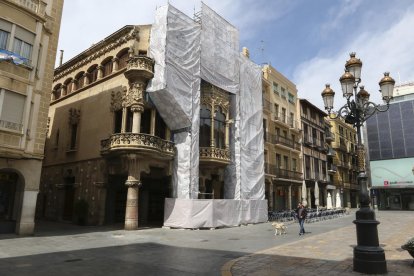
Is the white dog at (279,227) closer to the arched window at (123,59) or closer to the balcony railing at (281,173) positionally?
the balcony railing at (281,173)

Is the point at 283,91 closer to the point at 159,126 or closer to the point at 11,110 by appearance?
the point at 159,126

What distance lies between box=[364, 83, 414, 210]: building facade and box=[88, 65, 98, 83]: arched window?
41168 mm

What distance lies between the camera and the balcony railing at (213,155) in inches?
909

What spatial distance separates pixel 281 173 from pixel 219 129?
13413mm

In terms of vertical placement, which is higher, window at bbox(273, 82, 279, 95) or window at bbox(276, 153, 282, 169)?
window at bbox(273, 82, 279, 95)

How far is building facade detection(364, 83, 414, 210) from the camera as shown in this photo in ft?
154

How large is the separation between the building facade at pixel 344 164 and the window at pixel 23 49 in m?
44.0

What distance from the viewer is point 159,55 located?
21328mm

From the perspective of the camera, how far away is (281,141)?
3659cm

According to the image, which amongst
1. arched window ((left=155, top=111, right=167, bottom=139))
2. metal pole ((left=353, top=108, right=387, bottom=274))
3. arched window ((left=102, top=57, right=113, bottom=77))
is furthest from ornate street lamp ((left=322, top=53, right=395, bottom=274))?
arched window ((left=102, top=57, right=113, bottom=77))

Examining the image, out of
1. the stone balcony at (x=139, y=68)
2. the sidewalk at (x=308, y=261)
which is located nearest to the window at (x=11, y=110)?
the stone balcony at (x=139, y=68)

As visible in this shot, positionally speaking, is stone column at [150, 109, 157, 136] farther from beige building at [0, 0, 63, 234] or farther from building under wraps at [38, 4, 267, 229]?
beige building at [0, 0, 63, 234]

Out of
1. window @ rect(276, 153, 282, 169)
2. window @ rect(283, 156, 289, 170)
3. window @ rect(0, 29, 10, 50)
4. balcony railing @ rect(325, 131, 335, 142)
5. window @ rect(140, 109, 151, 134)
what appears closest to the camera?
window @ rect(0, 29, 10, 50)

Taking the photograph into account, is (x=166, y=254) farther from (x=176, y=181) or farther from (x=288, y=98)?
(x=288, y=98)
